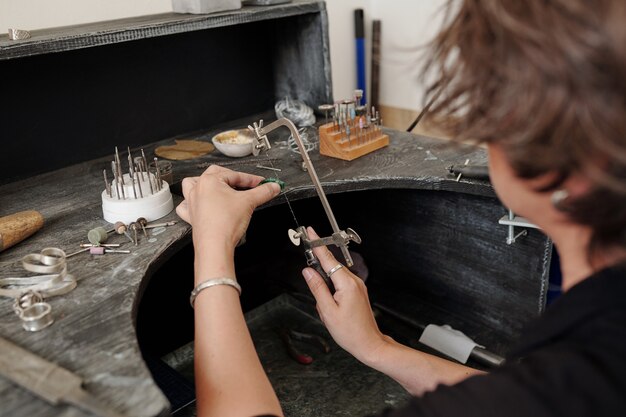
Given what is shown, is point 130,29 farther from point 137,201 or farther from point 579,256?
point 579,256

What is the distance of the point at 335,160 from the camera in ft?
5.14

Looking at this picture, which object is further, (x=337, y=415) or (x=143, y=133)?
(x=143, y=133)

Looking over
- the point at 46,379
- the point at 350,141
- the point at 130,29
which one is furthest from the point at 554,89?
the point at 130,29

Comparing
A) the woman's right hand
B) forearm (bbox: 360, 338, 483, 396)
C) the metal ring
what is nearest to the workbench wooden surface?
the metal ring

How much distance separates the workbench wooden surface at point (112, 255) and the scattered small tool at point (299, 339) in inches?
13.7

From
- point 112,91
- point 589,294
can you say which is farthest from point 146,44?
point 589,294

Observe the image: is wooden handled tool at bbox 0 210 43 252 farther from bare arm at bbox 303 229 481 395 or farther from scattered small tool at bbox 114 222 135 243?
bare arm at bbox 303 229 481 395

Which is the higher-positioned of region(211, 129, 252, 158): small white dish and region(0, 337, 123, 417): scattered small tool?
region(0, 337, 123, 417): scattered small tool

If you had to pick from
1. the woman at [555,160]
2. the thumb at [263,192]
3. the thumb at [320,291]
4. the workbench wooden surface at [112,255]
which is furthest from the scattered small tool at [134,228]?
the woman at [555,160]

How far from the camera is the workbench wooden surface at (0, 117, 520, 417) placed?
2.68 feet

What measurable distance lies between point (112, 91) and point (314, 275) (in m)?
0.87

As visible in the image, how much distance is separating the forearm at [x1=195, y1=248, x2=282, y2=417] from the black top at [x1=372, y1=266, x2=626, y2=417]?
229 millimetres

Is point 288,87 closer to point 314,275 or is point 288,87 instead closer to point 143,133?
point 143,133

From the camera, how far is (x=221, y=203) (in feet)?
3.78
